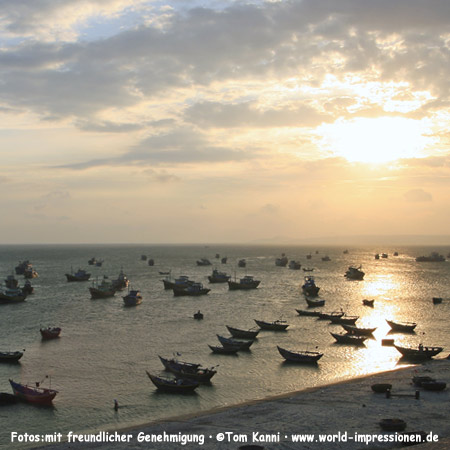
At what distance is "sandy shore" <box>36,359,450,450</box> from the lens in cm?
3103

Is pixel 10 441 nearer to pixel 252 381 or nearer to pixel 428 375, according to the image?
pixel 252 381

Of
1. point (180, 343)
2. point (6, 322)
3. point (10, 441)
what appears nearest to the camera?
point (10, 441)

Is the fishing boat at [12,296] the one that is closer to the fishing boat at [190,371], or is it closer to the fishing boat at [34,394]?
the fishing boat at [190,371]

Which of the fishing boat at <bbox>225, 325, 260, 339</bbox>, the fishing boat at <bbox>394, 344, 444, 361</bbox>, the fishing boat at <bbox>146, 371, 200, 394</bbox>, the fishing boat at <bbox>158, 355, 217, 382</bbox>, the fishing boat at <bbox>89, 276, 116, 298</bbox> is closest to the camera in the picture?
the fishing boat at <bbox>146, 371, 200, 394</bbox>

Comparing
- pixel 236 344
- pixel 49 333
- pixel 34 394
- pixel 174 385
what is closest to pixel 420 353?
pixel 236 344

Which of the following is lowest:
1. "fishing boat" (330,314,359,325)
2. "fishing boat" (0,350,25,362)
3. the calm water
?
the calm water

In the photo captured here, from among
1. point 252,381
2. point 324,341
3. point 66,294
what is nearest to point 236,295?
point 66,294

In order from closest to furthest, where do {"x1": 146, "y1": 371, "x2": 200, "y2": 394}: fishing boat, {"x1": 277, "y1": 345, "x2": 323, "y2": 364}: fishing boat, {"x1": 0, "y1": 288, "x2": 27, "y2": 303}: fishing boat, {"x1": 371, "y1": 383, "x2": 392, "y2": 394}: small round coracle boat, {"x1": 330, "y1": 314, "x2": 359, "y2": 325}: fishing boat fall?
{"x1": 371, "y1": 383, "x2": 392, "y2": 394}: small round coracle boat → {"x1": 146, "y1": 371, "x2": 200, "y2": 394}: fishing boat → {"x1": 277, "y1": 345, "x2": 323, "y2": 364}: fishing boat → {"x1": 330, "y1": 314, "x2": 359, "y2": 325}: fishing boat → {"x1": 0, "y1": 288, "x2": 27, "y2": 303}: fishing boat

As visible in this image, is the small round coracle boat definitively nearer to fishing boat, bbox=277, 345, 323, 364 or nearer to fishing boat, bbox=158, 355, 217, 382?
fishing boat, bbox=277, 345, 323, 364

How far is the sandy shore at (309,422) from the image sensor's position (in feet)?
102

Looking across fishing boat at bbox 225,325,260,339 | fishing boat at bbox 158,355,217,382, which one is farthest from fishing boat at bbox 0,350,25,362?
fishing boat at bbox 225,325,260,339

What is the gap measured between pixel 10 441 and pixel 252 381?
21762mm

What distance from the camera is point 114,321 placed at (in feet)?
262

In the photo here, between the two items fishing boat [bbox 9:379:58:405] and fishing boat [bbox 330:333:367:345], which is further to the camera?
fishing boat [bbox 330:333:367:345]
